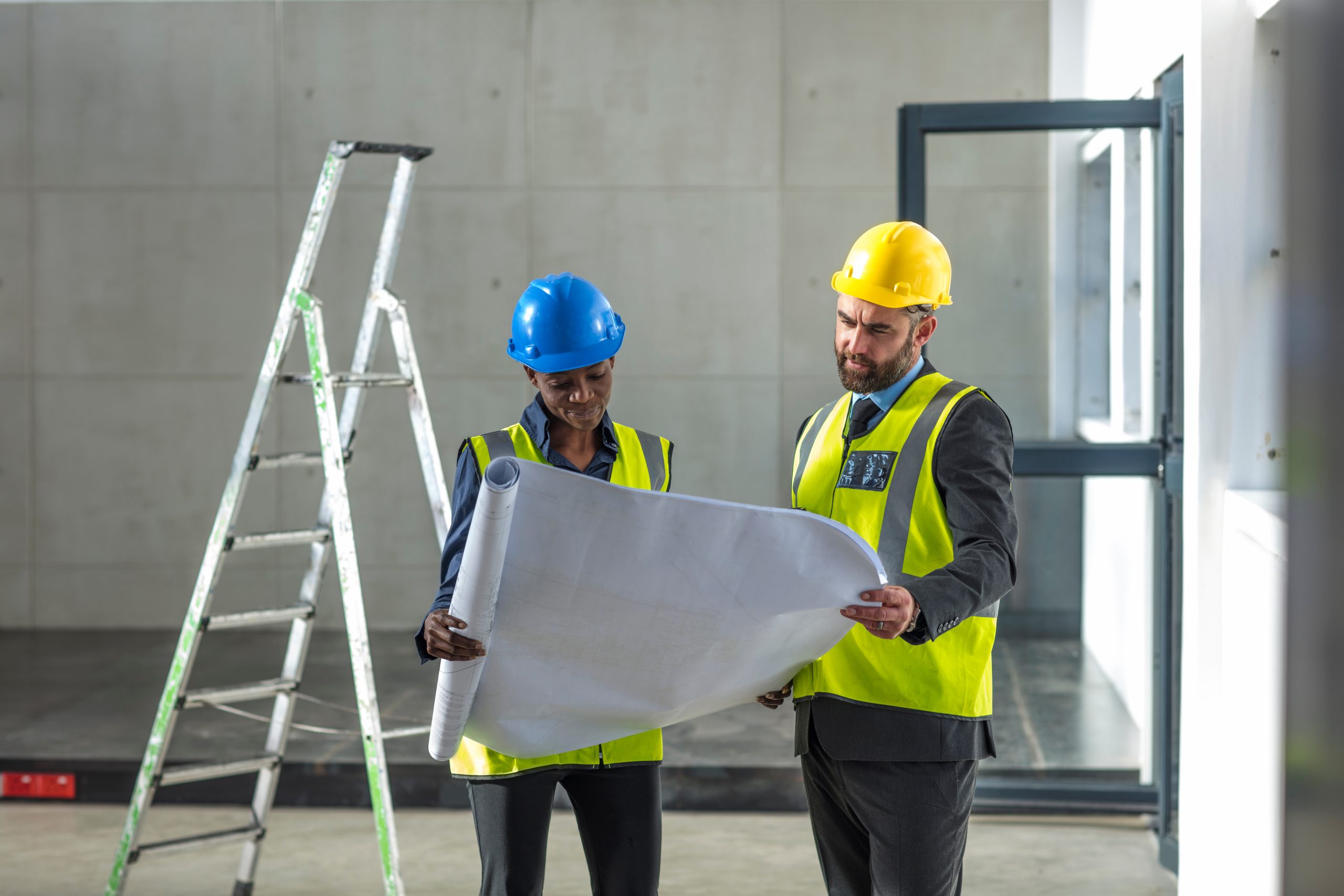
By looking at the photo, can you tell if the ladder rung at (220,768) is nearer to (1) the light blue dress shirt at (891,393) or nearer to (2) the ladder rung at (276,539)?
(2) the ladder rung at (276,539)

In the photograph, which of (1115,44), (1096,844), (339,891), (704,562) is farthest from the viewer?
(1115,44)

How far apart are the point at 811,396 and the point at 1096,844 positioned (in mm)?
3005

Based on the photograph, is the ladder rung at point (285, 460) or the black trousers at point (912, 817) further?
the ladder rung at point (285, 460)

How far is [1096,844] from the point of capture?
3793mm

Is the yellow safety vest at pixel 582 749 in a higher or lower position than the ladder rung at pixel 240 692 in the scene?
higher

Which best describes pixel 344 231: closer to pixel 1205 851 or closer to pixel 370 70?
pixel 370 70

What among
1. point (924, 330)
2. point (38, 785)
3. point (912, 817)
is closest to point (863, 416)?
point (924, 330)

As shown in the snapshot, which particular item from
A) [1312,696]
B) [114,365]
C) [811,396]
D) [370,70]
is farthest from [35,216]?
[1312,696]

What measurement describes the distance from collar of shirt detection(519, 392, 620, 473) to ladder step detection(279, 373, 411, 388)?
117cm

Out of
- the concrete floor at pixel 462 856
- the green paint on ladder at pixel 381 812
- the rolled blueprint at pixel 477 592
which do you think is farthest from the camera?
the concrete floor at pixel 462 856

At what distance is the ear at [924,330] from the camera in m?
1.81

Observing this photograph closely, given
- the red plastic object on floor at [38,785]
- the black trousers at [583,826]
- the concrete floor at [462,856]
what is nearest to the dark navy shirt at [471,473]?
the black trousers at [583,826]

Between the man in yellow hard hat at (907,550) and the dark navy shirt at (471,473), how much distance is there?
32 cm

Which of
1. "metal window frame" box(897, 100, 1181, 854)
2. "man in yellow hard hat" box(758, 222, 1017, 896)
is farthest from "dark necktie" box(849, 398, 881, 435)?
"metal window frame" box(897, 100, 1181, 854)
